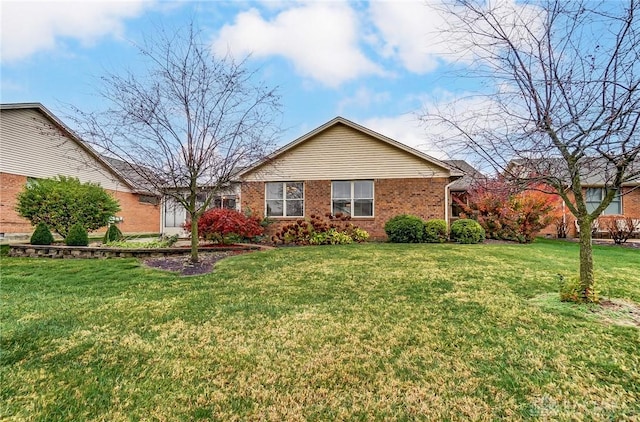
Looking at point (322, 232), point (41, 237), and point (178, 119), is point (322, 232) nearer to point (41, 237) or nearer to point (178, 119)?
point (178, 119)

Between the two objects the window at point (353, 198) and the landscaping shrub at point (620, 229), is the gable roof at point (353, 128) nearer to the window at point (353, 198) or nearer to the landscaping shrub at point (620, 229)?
the window at point (353, 198)

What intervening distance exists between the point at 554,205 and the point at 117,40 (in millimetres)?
17343

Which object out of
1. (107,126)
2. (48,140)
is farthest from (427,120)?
(48,140)

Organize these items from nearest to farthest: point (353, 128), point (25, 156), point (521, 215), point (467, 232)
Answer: point (467, 232) → point (521, 215) → point (353, 128) → point (25, 156)

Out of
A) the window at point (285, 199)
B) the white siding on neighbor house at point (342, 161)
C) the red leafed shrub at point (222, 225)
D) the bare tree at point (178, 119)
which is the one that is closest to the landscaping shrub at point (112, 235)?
the red leafed shrub at point (222, 225)

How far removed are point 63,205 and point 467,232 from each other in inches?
639

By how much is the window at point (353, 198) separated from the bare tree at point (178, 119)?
21.6 ft

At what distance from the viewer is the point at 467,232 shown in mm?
13320

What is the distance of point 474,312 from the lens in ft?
15.2

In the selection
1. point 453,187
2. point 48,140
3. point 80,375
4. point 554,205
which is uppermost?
point 48,140

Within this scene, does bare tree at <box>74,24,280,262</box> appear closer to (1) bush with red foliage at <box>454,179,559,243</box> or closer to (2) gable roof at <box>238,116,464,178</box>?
(2) gable roof at <box>238,116,464,178</box>

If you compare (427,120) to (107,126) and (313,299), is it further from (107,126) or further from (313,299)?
(107,126)

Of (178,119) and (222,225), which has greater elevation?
(178,119)

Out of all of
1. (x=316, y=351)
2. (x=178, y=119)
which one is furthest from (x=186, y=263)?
(x=316, y=351)
